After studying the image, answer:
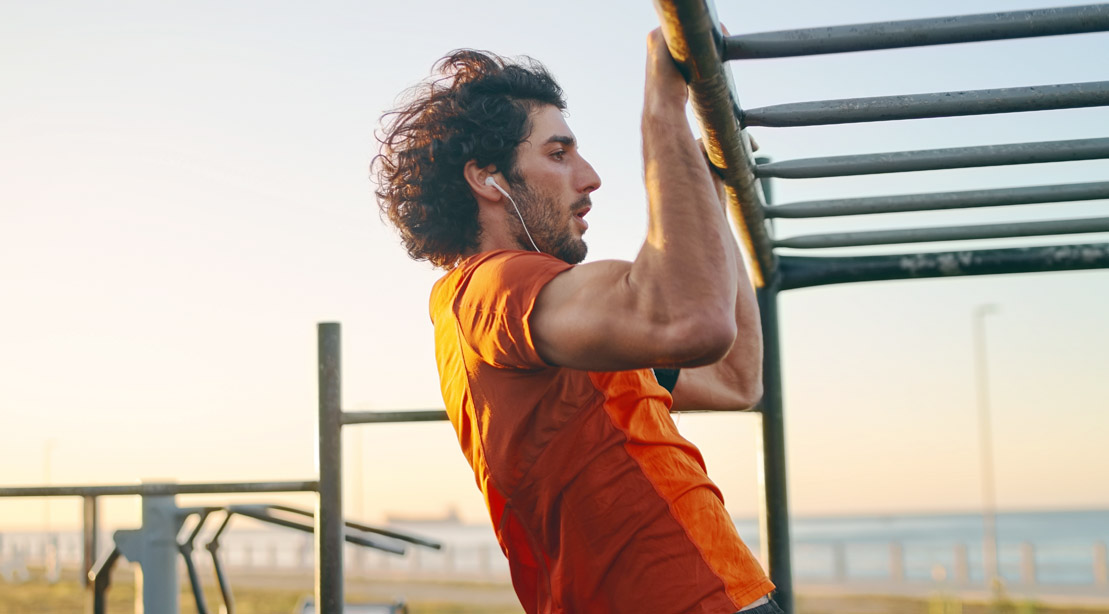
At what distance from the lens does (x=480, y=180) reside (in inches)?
69.0

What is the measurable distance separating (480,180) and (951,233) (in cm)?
85

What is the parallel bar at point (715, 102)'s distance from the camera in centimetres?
104

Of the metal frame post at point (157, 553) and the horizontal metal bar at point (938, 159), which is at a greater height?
the horizontal metal bar at point (938, 159)

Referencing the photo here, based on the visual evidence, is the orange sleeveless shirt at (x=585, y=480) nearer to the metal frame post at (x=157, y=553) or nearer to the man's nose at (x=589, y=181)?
the man's nose at (x=589, y=181)

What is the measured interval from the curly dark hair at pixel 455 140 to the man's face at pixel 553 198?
0.10 feet

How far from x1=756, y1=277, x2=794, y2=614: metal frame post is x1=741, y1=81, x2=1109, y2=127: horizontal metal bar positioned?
752 mm

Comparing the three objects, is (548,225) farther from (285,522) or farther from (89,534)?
(89,534)

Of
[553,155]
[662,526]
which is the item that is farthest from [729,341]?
[553,155]

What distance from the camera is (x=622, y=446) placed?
56.8 inches

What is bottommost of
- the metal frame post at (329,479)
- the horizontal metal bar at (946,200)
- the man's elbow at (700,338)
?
the metal frame post at (329,479)

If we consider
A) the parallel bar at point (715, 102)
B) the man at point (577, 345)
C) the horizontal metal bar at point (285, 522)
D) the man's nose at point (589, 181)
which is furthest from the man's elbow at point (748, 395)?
the horizontal metal bar at point (285, 522)

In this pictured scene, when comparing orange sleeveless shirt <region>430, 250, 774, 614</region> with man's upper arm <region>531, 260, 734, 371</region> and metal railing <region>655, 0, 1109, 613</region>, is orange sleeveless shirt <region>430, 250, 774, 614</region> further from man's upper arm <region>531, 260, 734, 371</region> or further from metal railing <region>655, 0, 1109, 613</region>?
metal railing <region>655, 0, 1109, 613</region>

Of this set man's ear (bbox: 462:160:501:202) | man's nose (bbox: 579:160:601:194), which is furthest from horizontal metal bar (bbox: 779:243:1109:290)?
man's ear (bbox: 462:160:501:202)

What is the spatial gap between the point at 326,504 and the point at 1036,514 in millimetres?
99956
